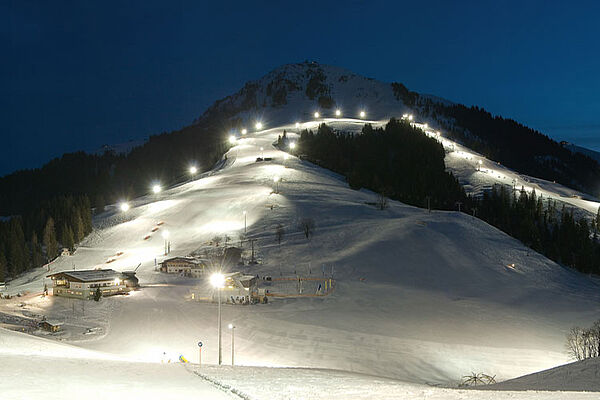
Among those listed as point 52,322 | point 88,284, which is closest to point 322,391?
point 52,322

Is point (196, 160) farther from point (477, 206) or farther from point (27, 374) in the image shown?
point (27, 374)

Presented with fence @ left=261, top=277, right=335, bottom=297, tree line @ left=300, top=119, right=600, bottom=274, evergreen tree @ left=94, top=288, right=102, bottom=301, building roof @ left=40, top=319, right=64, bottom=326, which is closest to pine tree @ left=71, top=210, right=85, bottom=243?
evergreen tree @ left=94, top=288, right=102, bottom=301

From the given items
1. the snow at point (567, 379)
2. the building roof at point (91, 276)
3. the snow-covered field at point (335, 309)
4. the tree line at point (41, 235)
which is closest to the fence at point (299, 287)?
the snow-covered field at point (335, 309)

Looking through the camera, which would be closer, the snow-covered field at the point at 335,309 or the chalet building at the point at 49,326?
the snow-covered field at the point at 335,309

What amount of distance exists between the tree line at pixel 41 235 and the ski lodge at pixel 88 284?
30.0 m

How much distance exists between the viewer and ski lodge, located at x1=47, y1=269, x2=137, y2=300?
4341cm

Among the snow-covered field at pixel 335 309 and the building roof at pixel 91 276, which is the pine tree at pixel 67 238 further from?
the building roof at pixel 91 276

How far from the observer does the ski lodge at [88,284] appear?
43406 mm

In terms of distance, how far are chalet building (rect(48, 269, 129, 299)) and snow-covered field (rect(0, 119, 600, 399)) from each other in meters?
1.48

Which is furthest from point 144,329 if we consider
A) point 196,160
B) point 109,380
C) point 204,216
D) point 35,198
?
point 35,198

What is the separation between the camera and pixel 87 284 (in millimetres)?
43344

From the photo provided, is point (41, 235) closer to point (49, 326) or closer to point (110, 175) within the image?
point (49, 326)

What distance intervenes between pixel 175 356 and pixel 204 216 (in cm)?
5125

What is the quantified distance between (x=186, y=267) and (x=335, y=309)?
23.2m
